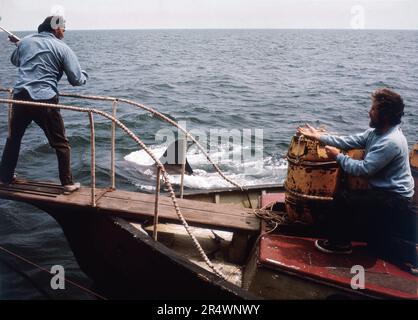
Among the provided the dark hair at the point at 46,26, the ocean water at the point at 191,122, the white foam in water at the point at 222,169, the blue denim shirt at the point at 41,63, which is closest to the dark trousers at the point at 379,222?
the blue denim shirt at the point at 41,63

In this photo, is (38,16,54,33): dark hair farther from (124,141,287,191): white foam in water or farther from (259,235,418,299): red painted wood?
(124,141,287,191): white foam in water

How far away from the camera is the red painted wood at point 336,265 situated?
3883mm

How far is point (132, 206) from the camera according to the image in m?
5.27

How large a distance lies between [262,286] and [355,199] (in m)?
1.36

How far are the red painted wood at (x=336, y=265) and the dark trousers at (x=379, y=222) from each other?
0.58ft

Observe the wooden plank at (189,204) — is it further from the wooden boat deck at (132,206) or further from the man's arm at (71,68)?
the man's arm at (71,68)

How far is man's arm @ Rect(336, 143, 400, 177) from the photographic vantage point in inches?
154

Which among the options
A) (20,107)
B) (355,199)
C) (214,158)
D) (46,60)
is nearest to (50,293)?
(20,107)

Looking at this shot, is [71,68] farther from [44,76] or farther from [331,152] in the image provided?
[331,152]

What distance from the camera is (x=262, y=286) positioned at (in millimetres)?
4219

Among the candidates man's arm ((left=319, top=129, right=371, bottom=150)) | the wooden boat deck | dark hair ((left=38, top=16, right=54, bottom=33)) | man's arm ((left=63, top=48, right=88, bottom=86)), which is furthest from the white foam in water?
man's arm ((left=319, top=129, right=371, bottom=150))

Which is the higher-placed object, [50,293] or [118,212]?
[118,212]
